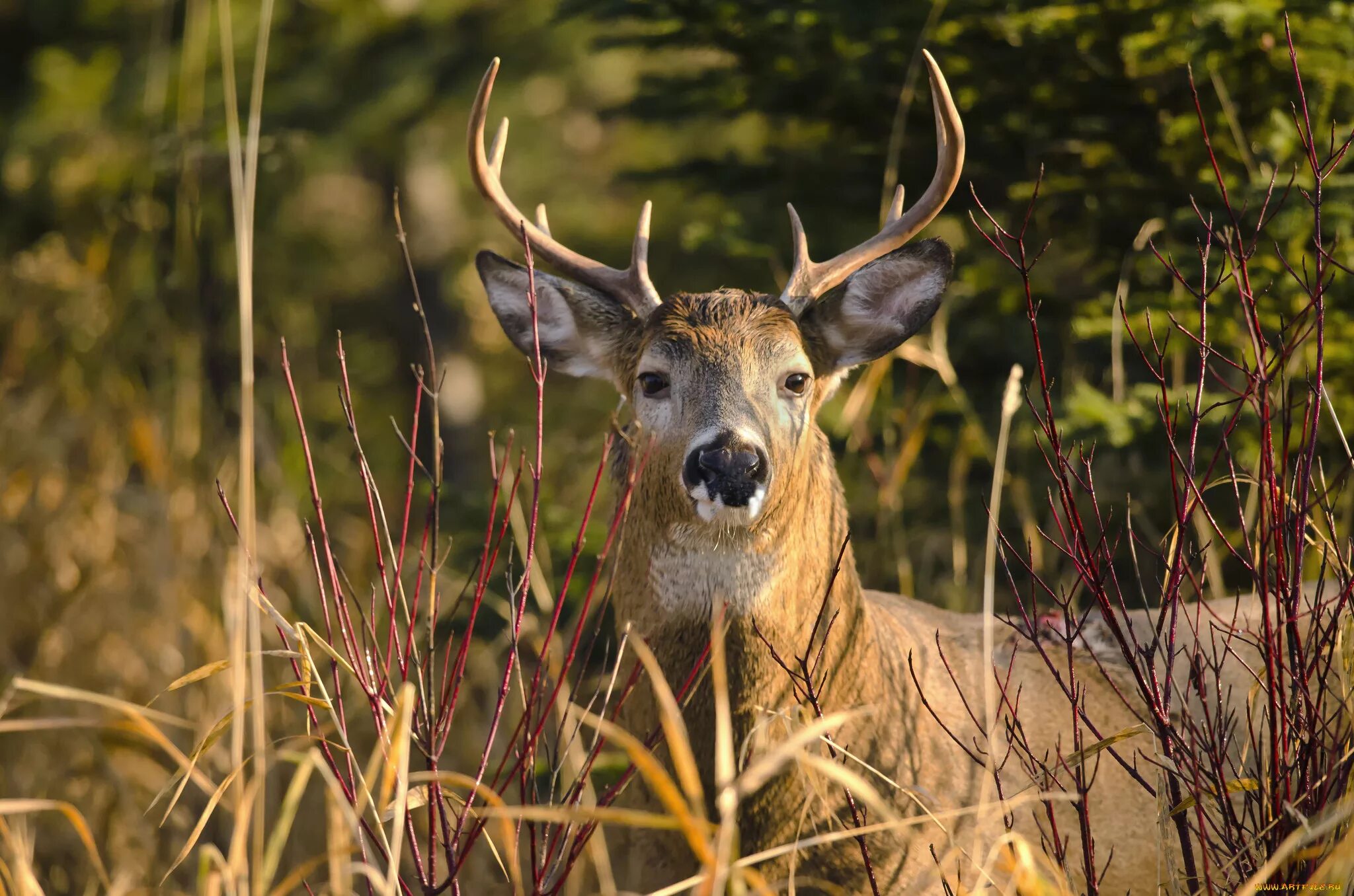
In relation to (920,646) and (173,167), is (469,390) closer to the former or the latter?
(173,167)

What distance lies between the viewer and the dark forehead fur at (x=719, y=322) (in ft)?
13.3

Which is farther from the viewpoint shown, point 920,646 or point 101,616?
point 101,616

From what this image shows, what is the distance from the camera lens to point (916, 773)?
3.80 meters

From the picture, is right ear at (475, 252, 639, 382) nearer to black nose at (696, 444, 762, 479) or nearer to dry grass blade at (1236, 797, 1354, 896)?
black nose at (696, 444, 762, 479)

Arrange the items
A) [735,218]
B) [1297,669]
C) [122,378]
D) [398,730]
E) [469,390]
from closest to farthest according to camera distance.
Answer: [398,730]
[1297,669]
[735,218]
[122,378]
[469,390]

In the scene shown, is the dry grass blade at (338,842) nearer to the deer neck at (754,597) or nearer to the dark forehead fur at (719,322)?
the deer neck at (754,597)

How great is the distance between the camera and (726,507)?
3.58m

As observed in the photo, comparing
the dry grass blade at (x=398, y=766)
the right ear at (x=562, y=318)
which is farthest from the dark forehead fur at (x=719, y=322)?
the dry grass blade at (x=398, y=766)

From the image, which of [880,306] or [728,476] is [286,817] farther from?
[880,306]

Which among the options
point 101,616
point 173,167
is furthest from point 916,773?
point 173,167

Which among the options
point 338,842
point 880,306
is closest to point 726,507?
point 880,306

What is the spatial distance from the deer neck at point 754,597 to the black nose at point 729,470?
0.19 meters

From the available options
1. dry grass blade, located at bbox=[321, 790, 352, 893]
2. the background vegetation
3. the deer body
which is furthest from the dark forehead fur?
dry grass blade, located at bbox=[321, 790, 352, 893]

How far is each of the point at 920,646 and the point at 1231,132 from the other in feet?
7.62
